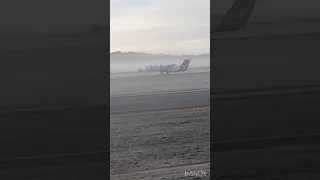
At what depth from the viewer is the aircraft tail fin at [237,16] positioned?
2.05 metres

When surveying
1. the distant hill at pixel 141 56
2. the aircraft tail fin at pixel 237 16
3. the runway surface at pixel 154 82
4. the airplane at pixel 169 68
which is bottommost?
the runway surface at pixel 154 82

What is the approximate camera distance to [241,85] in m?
2.09

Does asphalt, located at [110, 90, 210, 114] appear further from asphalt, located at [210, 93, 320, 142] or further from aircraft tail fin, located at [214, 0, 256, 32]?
aircraft tail fin, located at [214, 0, 256, 32]

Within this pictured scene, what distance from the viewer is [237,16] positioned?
2084 millimetres

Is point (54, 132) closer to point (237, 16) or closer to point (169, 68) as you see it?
point (169, 68)

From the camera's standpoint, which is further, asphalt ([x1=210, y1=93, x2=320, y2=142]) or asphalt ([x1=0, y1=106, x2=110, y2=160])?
asphalt ([x1=210, y1=93, x2=320, y2=142])

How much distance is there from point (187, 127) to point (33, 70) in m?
0.81

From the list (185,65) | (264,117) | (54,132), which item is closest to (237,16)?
(185,65)

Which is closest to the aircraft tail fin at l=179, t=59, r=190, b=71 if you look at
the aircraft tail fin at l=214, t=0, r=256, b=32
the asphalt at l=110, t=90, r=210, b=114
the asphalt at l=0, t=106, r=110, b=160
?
the asphalt at l=110, t=90, r=210, b=114

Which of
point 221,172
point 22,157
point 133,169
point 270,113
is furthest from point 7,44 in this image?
point 270,113

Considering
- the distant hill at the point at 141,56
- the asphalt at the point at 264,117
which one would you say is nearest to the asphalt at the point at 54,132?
the distant hill at the point at 141,56

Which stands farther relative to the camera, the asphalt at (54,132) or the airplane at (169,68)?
the airplane at (169,68)

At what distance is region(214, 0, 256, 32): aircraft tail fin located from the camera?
2.05 m

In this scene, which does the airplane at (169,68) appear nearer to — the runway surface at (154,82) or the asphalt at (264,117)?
the runway surface at (154,82)
